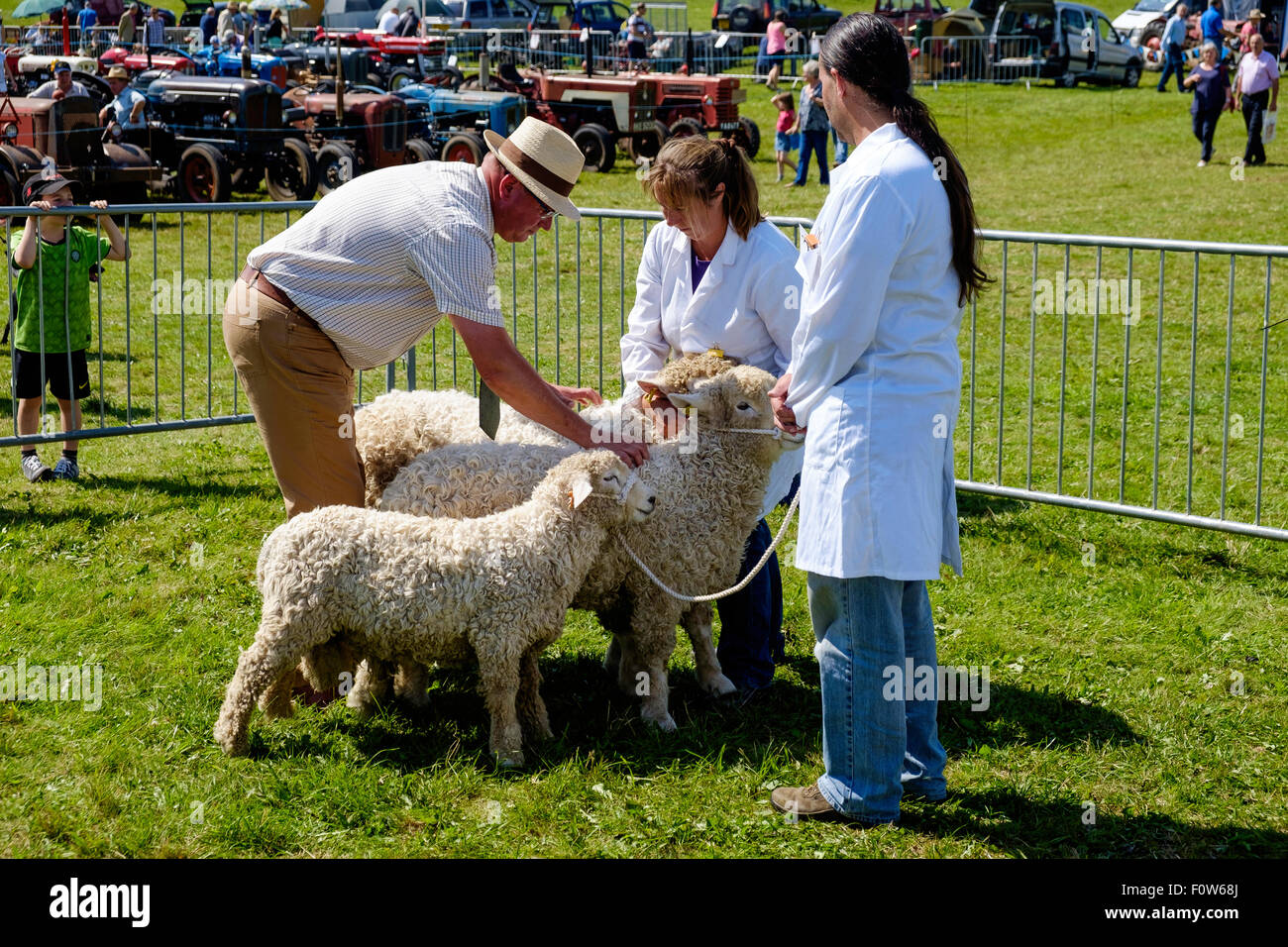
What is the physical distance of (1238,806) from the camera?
168 inches

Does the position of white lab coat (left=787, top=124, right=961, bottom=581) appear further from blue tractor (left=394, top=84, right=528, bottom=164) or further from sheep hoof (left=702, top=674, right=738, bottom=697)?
blue tractor (left=394, top=84, right=528, bottom=164)

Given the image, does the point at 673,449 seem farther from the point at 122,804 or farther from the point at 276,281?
the point at 122,804

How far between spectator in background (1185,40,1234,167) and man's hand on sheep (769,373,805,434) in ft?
63.5

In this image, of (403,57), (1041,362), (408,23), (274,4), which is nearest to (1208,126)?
(1041,362)

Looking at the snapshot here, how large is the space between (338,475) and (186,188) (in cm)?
1486

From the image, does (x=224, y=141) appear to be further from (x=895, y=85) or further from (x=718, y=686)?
(x=895, y=85)

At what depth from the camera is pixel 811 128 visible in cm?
1961

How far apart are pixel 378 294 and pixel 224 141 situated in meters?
15.3

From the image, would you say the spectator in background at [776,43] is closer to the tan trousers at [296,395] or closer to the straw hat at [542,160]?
the straw hat at [542,160]

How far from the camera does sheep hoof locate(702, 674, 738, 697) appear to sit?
5125 mm

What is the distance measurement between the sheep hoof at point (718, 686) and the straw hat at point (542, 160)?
74.6 inches

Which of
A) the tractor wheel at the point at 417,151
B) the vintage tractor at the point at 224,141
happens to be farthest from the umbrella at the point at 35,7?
the tractor wheel at the point at 417,151

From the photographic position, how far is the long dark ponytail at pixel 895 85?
3.57 meters

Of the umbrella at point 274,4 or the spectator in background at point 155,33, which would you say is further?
the umbrella at point 274,4
